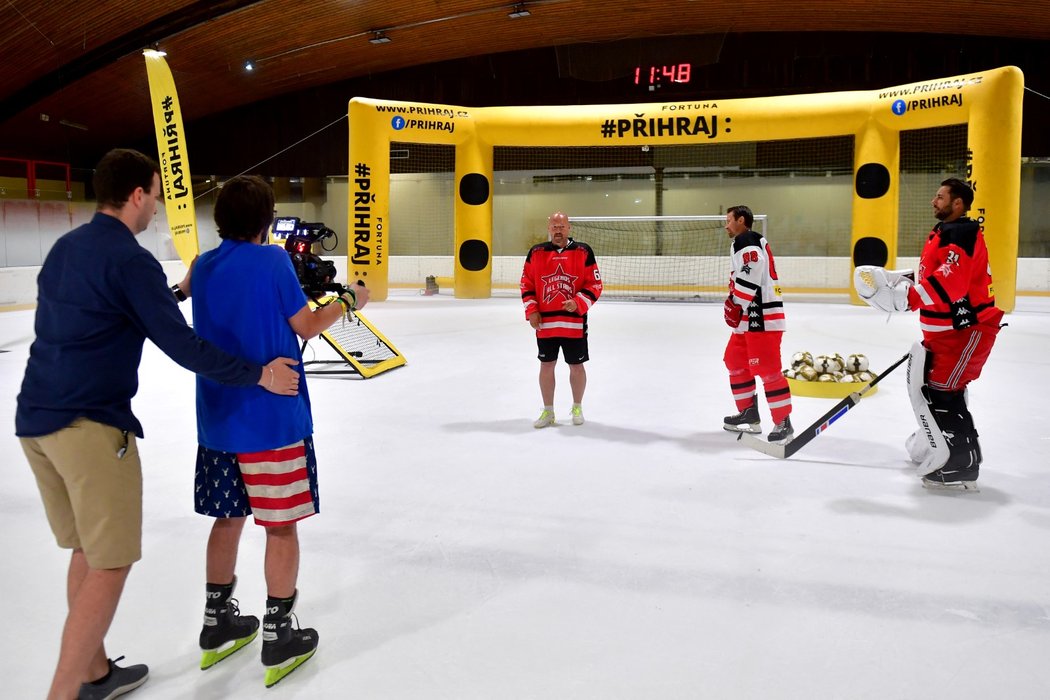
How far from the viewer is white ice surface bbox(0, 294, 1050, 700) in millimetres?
2086

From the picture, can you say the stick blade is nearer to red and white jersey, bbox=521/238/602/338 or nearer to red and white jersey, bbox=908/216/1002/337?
red and white jersey, bbox=908/216/1002/337

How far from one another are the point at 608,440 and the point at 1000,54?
1450 cm

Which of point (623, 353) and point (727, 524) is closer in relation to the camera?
point (727, 524)

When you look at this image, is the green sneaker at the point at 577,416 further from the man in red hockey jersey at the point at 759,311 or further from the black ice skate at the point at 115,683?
the black ice skate at the point at 115,683

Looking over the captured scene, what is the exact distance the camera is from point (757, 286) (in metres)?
4.38

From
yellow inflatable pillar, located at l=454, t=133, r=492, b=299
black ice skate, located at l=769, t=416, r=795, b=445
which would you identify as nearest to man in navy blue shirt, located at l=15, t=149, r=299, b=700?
black ice skate, located at l=769, t=416, r=795, b=445

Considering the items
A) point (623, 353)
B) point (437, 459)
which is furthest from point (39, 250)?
point (437, 459)

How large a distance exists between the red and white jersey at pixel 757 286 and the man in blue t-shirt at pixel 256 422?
2.85m

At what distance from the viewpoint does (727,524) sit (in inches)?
126

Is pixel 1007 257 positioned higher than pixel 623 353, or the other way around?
pixel 1007 257

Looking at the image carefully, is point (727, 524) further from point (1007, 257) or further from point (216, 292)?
point (1007, 257)

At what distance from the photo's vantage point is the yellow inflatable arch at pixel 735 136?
9961 millimetres

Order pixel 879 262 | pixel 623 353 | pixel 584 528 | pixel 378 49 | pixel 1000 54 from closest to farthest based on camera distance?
pixel 584 528
pixel 623 353
pixel 879 262
pixel 1000 54
pixel 378 49

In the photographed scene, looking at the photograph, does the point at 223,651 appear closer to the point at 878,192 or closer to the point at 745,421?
the point at 745,421
